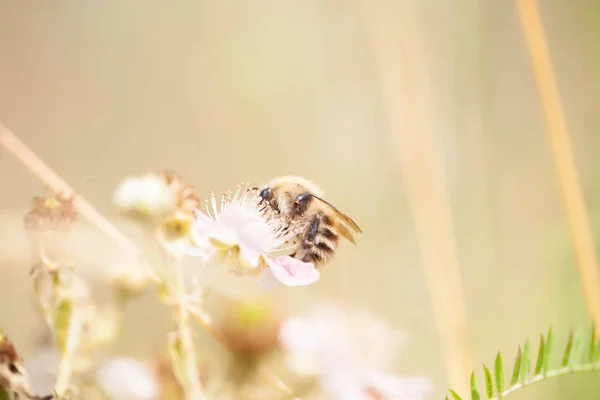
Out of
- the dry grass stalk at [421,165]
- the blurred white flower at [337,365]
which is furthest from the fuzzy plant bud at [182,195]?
the dry grass stalk at [421,165]

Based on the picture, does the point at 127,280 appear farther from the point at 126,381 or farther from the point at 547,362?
the point at 547,362

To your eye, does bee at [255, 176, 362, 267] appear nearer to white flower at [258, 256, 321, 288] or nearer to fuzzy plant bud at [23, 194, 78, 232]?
white flower at [258, 256, 321, 288]

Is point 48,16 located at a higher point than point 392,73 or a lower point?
higher

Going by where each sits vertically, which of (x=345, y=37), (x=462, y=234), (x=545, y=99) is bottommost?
(x=545, y=99)

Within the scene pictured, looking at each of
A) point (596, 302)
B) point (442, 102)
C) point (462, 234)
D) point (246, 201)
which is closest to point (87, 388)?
point (246, 201)

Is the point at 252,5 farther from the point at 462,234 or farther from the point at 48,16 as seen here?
the point at 462,234

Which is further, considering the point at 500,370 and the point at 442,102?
the point at 442,102

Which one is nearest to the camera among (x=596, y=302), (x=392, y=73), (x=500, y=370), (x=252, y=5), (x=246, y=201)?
(x=500, y=370)

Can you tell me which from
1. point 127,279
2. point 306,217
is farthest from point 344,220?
point 127,279
